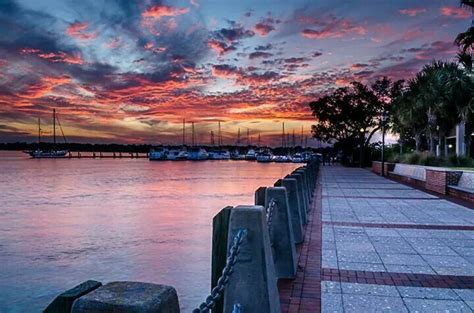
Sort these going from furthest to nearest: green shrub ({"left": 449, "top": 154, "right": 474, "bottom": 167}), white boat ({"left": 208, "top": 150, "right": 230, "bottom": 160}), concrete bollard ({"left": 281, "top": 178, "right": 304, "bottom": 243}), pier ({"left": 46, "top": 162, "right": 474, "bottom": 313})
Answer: white boat ({"left": 208, "top": 150, "right": 230, "bottom": 160}) < green shrub ({"left": 449, "top": 154, "right": 474, "bottom": 167}) < concrete bollard ({"left": 281, "top": 178, "right": 304, "bottom": 243}) < pier ({"left": 46, "top": 162, "right": 474, "bottom": 313})

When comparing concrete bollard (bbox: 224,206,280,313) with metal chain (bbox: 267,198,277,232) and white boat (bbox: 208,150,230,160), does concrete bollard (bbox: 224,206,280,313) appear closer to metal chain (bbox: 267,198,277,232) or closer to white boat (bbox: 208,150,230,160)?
metal chain (bbox: 267,198,277,232)

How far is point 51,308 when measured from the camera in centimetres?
266

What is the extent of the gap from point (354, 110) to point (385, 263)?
4652 cm

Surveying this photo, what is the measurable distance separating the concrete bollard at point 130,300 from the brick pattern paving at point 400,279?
4539 mm

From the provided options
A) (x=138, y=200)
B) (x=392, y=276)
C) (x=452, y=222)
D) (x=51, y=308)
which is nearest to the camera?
(x=51, y=308)

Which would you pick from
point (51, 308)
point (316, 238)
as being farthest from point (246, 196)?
point (51, 308)

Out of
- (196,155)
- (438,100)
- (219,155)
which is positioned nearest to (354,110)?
(438,100)

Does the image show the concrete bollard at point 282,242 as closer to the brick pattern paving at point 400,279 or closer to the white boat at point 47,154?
the brick pattern paving at point 400,279

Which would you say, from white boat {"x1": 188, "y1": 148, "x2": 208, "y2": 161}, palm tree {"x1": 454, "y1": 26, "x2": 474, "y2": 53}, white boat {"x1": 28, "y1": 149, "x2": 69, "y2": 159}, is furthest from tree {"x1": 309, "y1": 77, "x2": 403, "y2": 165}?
white boat {"x1": 28, "y1": 149, "x2": 69, "y2": 159}

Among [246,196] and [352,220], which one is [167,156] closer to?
[246,196]

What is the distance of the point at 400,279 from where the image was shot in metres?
→ 6.36

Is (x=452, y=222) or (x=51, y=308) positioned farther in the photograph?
(x=452, y=222)

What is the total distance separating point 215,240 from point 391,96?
5150 centimetres

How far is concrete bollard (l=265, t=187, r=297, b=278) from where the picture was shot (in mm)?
6371
